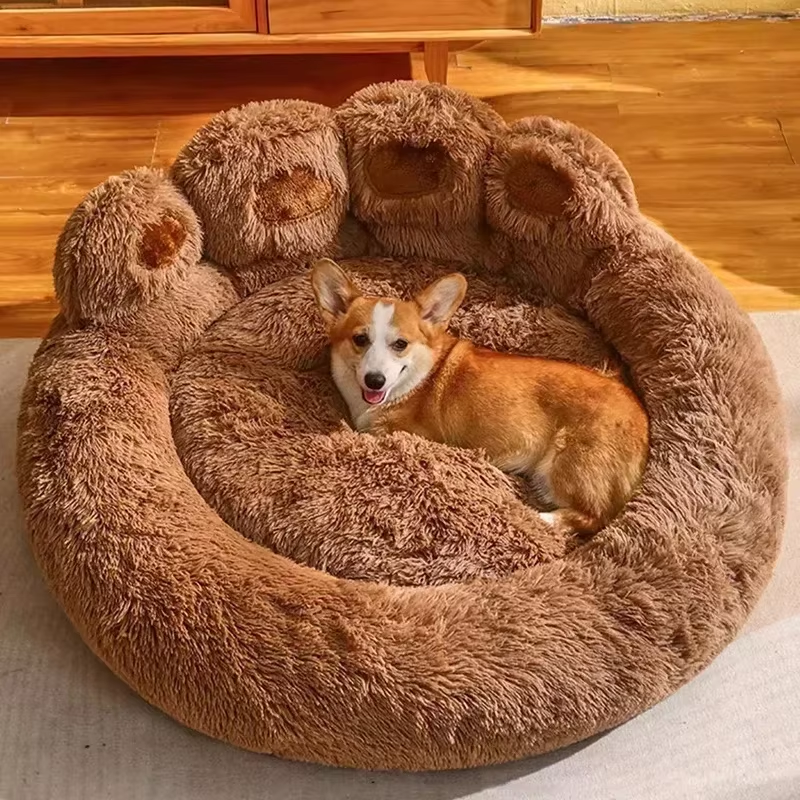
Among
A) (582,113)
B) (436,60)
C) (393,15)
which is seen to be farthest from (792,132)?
(393,15)

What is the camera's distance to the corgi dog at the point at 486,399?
1.69 m

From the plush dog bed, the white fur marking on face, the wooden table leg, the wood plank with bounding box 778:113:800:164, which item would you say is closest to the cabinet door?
the wooden table leg

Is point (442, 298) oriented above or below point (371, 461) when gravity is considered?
above

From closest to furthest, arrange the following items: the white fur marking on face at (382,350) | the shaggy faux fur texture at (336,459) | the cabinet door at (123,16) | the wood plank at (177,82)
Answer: the shaggy faux fur texture at (336,459) → the white fur marking on face at (382,350) → the cabinet door at (123,16) → the wood plank at (177,82)

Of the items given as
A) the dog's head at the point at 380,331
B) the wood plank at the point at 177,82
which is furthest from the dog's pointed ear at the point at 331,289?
the wood plank at the point at 177,82

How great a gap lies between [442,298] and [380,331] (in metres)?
0.12

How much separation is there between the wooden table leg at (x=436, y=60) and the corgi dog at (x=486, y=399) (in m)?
0.94

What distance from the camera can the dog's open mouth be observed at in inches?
70.4

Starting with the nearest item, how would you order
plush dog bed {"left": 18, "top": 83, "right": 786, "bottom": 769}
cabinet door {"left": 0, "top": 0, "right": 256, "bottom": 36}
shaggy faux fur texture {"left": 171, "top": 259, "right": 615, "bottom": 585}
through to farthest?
plush dog bed {"left": 18, "top": 83, "right": 786, "bottom": 769} < shaggy faux fur texture {"left": 171, "top": 259, "right": 615, "bottom": 585} < cabinet door {"left": 0, "top": 0, "right": 256, "bottom": 36}

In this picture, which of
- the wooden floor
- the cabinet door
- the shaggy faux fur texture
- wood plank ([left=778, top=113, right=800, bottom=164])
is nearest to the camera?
the shaggy faux fur texture

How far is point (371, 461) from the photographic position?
1761 mm

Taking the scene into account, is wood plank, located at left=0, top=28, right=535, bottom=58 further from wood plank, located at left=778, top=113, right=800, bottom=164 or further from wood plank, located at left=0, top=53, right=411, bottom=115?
wood plank, located at left=778, top=113, right=800, bottom=164

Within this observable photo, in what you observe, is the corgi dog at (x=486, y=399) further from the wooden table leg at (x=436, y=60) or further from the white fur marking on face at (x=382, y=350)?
the wooden table leg at (x=436, y=60)

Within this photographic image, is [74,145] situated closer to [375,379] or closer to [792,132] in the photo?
[375,379]
